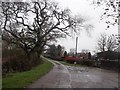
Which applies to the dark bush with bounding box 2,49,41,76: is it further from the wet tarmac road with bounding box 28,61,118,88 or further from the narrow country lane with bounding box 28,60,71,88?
the narrow country lane with bounding box 28,60,71,88

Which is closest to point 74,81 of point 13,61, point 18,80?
point 18,80

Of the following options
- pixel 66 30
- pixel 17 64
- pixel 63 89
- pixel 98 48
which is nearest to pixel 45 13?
pixel 66 30

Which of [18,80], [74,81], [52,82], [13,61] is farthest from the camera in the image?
[13,61]

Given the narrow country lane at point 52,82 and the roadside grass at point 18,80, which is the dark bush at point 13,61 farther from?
the narrow country lane at point 52,82

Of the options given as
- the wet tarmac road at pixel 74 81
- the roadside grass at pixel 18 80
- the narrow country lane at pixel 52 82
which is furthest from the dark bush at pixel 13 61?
the narrow country lane at pixel 52 82

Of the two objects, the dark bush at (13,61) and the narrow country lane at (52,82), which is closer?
the narrow country lane at (52,82)

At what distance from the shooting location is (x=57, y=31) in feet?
170

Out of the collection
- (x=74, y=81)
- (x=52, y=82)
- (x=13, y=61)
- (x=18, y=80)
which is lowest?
(x=74, y=81)

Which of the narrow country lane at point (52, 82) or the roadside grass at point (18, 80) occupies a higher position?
the roadside grass at point (18, 80)

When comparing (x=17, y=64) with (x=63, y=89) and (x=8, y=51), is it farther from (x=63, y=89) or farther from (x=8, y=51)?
(x=63, y=89)

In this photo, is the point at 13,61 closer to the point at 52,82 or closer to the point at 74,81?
the point at 74,81

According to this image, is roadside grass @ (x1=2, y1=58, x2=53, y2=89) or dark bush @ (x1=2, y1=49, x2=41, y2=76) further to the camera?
dark bush @ (x1=2, y1=49, x2=41, y2=76)

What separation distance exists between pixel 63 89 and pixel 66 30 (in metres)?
35.7

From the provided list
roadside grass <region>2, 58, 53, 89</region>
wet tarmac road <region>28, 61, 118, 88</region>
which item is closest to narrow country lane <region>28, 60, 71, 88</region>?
wet tarmac road <region>28, 61, 118, 88</region>
